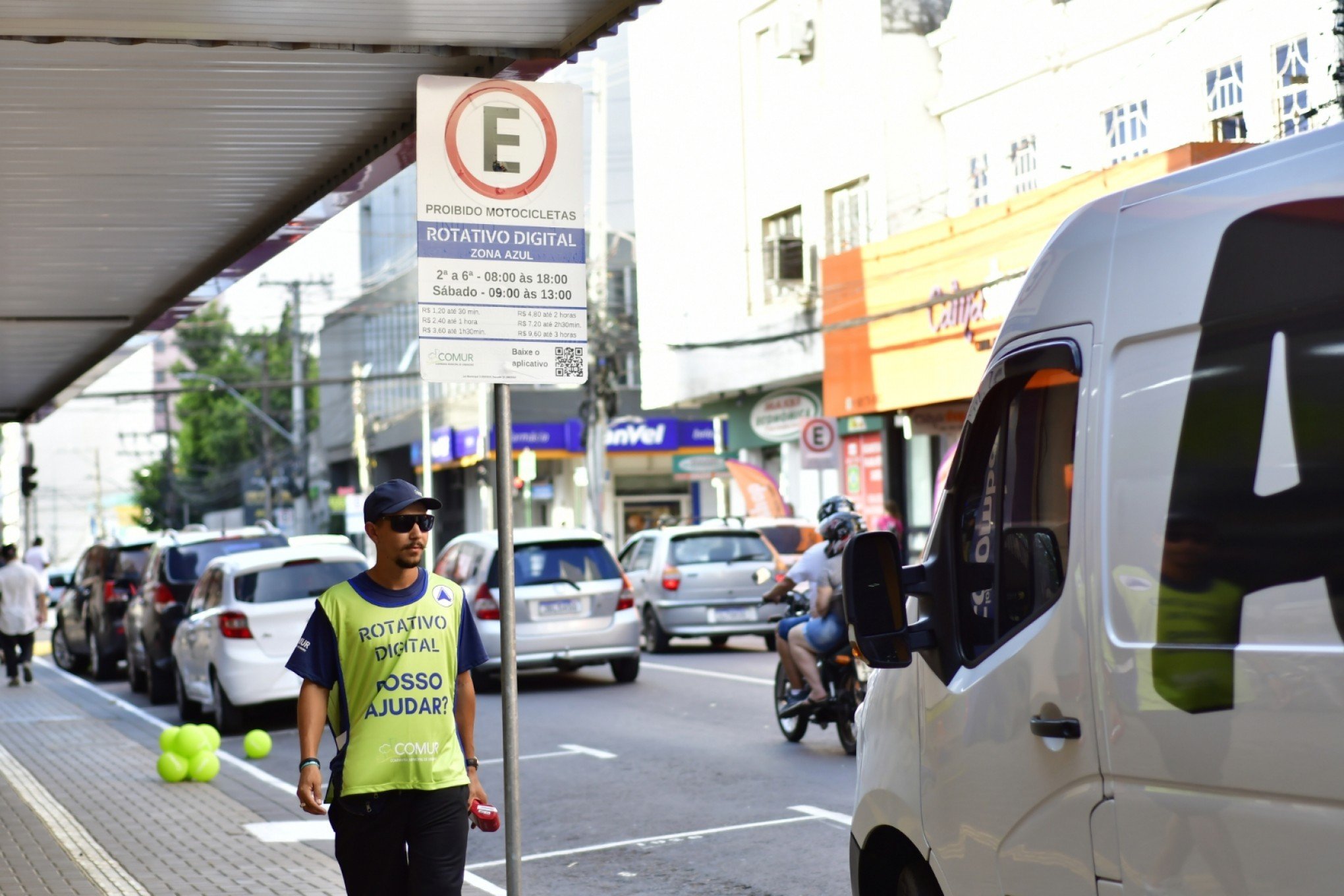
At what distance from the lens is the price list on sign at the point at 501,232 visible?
5492 millimetres

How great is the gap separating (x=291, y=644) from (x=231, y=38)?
9553mm

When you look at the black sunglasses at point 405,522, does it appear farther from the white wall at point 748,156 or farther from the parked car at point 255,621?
the white wall at point 748,156

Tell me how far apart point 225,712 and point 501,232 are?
1128cm

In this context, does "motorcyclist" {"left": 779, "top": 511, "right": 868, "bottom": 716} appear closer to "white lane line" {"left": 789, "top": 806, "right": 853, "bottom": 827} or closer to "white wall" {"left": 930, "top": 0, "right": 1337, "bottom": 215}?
"white lane line" {"left": 789, "top": 806, "right": 853, "bottom": 827}

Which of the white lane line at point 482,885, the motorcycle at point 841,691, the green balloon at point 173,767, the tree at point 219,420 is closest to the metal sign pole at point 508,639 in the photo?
the white lane line at point 482,885

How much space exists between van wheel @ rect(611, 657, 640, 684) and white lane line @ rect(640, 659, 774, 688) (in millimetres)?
718

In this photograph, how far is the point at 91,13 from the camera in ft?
21.2

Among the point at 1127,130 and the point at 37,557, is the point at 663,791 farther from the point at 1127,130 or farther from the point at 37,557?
the point at 37,557

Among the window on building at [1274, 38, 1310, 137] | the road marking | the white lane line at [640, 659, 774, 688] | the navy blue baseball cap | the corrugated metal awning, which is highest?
the window on building at [1274, 38, 1310, 137]

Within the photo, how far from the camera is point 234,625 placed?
51.7 ft

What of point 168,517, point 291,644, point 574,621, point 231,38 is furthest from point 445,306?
point 168,517

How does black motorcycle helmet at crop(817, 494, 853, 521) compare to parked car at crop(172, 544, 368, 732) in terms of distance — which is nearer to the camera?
black motorcycle helmet at crop(817, 494, 853, 521)

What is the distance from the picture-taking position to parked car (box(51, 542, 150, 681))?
2348 cm

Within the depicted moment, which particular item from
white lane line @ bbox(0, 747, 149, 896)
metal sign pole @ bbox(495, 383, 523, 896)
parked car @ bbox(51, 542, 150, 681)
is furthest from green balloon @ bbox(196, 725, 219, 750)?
parked car @ bbox(51, 542, 150, 681)
